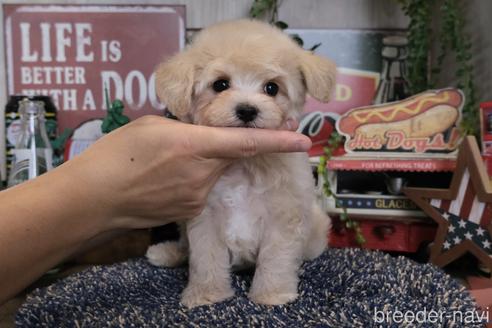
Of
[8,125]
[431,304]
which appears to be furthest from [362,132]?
[8,125]

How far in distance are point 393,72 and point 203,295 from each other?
126cm

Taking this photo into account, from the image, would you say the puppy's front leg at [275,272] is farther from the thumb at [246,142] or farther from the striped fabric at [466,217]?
the striped fabric at [466,217]

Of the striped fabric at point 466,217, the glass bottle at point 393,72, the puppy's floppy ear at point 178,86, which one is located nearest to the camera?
the puppy's floppy ear at point 178,86

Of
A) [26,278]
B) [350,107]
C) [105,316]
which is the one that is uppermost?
[350,107]

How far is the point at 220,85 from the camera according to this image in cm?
110

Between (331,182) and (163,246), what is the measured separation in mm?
629

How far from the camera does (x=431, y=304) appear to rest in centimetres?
101

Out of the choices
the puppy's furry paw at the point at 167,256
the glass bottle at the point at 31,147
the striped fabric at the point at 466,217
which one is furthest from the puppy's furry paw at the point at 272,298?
the glass bottle at the point at 31,147

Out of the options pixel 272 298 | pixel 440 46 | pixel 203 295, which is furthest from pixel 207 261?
pixel 440 46

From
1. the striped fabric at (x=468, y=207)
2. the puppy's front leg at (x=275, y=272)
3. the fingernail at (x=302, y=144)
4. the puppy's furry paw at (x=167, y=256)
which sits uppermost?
the fingernail at (x=302, y=144)

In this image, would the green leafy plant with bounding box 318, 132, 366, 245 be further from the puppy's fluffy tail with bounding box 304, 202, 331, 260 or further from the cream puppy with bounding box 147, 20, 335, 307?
the cream puppy with bounding box 147, 20, 335, 307

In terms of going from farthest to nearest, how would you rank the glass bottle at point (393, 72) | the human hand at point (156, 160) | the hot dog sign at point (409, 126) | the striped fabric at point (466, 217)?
the glass bottle at point (393, 72)
the hot dog sign at point (409, 126)
the striped fabric at point (466, 217)
the human hand at point (156, 160)

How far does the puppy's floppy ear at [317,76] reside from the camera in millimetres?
1127

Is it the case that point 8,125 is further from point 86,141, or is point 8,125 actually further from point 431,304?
point 431,304
